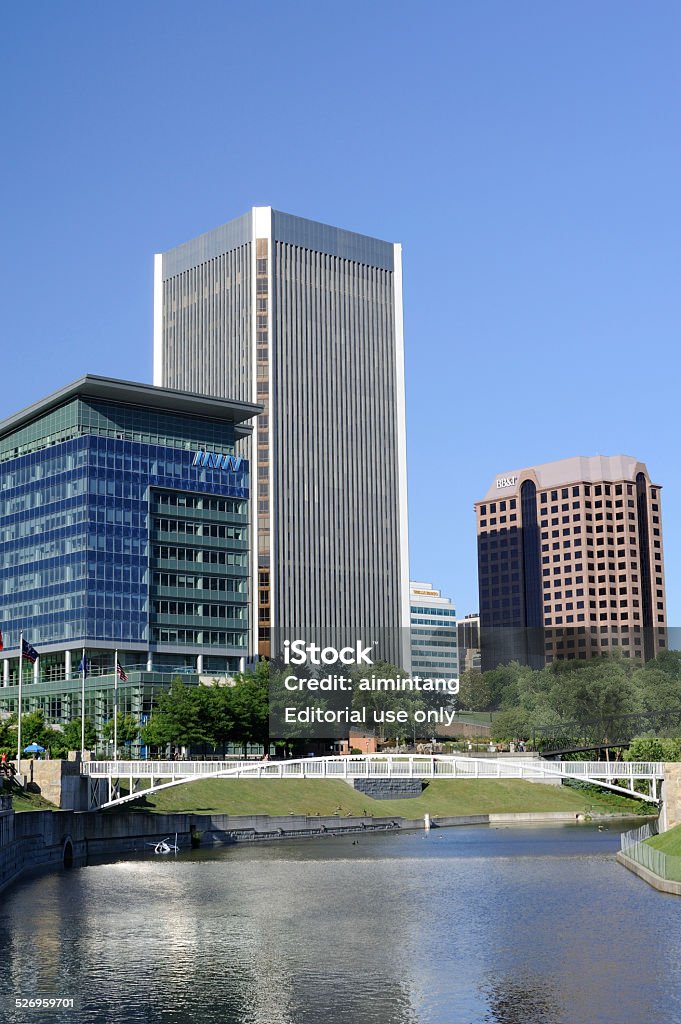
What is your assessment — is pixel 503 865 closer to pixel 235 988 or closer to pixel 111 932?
pixel 111 932

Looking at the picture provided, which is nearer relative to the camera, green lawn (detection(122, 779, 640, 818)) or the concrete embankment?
the concrete embankment

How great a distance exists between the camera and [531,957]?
7106 centimetres

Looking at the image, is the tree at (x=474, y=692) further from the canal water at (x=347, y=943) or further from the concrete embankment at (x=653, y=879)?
the concrete embankment at (x=653, y=879)

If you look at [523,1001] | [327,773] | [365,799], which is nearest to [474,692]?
[365,799]

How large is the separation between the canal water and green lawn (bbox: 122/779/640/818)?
3784 cm

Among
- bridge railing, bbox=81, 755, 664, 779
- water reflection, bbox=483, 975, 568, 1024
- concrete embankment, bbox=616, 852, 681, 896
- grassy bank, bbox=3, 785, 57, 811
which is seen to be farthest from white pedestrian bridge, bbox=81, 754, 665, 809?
water reflection, bbox=483, 975, 568, 1024

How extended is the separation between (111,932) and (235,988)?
19058mm

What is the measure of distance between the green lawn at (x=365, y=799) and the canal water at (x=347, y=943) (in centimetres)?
3784

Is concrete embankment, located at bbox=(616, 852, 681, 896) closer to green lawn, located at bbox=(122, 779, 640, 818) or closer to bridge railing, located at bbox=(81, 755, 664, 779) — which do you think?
bridge railing, located at bbox=(81, 755, 664, 779)

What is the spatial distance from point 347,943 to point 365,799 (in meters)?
106

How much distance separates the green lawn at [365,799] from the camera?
16225 centimetres

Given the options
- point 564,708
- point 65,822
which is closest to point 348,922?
point 65,822

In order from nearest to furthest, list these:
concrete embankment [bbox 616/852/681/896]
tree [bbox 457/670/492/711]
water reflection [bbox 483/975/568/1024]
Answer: water reflection [bbox 483/975/568/1024] → concrete embankment [bbox 616/852/681/896] → tree [bbox 457/670/492/711]

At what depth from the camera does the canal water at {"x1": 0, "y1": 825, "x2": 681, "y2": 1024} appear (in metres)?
59.0
